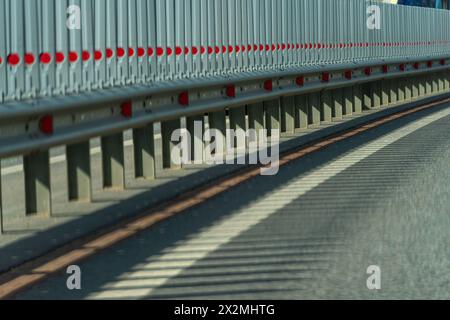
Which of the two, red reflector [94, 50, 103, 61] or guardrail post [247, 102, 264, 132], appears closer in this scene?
red reflector [94, 50, 103, 61]

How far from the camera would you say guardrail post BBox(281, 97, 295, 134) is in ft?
67.5

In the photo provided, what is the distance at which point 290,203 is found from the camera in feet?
39.3

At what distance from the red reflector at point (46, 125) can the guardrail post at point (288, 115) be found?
35.4 ft

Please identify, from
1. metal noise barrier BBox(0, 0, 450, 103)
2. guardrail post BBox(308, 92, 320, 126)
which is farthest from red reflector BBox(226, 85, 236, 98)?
guardrail post BBox(308, 92, 320, 126)

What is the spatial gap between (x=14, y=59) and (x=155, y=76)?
16.0 ft

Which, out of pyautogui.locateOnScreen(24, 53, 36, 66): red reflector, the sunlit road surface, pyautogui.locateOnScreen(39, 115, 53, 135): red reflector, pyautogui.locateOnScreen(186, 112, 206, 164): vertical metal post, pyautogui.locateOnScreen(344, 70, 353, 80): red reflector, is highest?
pyautogui.locateOnScreen(24, 53, 36, 66): red reflector

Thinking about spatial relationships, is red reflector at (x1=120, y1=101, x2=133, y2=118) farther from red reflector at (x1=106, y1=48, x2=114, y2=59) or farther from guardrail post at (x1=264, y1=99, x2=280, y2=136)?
guardrail post at (x1=264, y1=99, x2=280, y2=136)

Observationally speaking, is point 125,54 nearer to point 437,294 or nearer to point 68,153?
point 68,153

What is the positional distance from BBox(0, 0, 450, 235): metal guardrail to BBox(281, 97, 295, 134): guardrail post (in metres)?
0.02

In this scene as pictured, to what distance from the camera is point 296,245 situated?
9445 mm

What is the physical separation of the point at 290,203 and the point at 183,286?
421 cm

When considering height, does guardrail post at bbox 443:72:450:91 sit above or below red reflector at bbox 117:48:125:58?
below

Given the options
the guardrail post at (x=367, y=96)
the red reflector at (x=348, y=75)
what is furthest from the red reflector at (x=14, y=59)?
the guardrail post at (x=367, y=96)

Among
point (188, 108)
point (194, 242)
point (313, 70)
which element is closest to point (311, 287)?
point (194, 242)
